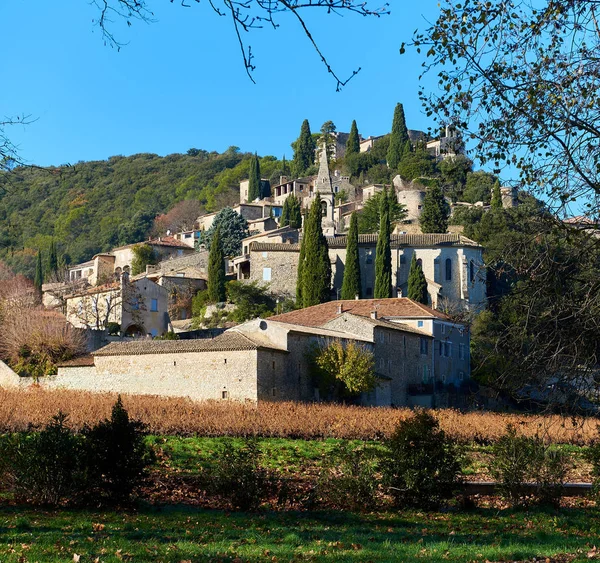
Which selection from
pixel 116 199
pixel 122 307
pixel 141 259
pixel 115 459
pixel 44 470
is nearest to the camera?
pixel 44 470

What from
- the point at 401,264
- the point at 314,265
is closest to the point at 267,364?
the point at 314,265

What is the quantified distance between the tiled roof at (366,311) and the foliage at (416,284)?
380 inches

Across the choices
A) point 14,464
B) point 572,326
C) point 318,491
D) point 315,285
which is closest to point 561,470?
point 318,491

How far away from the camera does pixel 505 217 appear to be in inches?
535

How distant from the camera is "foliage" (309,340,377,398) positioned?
41.6 m

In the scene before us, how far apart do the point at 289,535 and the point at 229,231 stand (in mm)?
74760

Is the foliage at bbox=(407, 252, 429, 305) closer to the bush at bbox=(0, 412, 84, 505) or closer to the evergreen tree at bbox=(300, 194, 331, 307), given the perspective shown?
the evergreen tree at bbox=(300, 194, 331, 307)

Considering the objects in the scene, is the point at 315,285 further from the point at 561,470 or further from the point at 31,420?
the point at 561,470

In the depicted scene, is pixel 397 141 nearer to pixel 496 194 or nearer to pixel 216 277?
pixel 216 277

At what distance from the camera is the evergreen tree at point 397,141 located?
115 metres

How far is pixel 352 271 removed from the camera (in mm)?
65312

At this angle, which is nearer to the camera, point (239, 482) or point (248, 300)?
point (239, 482)

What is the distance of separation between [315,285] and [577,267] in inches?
1998

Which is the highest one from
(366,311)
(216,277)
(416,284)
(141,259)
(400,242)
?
(141,259)
